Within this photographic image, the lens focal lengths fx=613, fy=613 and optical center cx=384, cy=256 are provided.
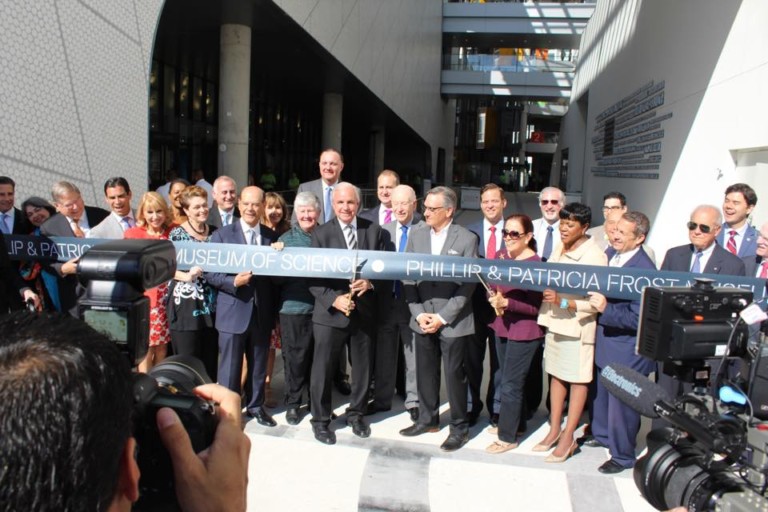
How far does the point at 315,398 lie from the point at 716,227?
3290 mm

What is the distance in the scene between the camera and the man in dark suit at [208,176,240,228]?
18.7ft

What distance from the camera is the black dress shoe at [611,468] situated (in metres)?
4.29

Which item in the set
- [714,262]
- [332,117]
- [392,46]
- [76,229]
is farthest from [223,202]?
[392,46]

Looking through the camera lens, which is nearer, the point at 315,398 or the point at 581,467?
the point at 581,467

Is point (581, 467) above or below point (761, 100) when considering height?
below

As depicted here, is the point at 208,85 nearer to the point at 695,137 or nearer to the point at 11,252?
the point at 695,137

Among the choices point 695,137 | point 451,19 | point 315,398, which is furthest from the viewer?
point 451,19

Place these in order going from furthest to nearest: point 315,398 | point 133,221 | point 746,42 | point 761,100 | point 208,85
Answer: point 208,85
point 746,42
point 761,100
point 133,221
point 315,398

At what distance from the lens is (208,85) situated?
2134 centimetres

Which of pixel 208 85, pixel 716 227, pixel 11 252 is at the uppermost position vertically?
pixel 208 85

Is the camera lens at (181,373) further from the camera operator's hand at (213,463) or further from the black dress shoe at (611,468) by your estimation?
the black dress shoe at (611,468)

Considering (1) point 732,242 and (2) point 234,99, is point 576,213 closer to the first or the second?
(1) point 732,242

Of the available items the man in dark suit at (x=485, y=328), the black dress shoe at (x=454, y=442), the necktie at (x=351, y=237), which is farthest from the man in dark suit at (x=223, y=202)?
the black dress shoe at (x=454, y=442)

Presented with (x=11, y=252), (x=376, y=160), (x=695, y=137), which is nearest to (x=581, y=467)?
(x=11, y=252)
